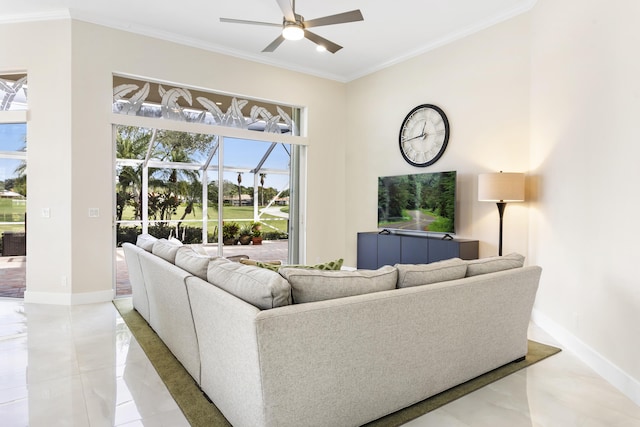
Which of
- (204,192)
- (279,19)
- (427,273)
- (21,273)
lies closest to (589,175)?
(427,273)

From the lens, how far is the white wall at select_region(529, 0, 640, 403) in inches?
95.0

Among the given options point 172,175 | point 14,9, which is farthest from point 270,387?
point 14,9

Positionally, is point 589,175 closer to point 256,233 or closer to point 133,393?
point 133,393

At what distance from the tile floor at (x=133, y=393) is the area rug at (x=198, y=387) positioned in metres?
0.05

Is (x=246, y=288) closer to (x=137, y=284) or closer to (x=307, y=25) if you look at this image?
(x=137, y=284)

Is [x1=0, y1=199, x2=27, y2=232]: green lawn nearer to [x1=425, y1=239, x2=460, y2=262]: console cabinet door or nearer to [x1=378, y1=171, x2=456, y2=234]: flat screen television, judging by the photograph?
[x1=378, y1=171, x2=456, y2=234]: flat screen television

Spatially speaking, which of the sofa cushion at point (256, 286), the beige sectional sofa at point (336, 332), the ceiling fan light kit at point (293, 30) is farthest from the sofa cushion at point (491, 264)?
the ceiling fan light kit at point (293, 30)

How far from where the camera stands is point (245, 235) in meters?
5.80

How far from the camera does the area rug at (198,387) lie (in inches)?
80.7

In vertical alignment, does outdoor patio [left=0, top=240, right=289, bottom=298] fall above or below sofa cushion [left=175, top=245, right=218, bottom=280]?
below

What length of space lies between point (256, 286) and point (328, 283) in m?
0.36

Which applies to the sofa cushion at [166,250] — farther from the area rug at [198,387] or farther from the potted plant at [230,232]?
the potted plant at [230,232]

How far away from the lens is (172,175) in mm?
5145

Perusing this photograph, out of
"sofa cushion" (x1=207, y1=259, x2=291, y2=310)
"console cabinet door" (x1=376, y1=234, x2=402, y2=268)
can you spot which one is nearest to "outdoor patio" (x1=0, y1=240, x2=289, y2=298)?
"console cabinet door" (x1=376, y1=234, x2=402, y2=268)
